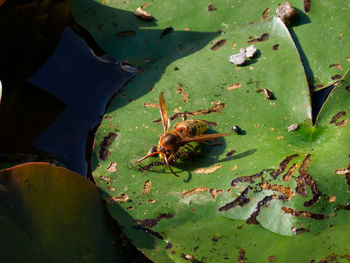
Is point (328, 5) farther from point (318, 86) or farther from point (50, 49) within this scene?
point (50, 49)

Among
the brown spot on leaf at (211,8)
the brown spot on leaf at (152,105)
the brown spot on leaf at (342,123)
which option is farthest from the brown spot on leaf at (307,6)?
the brown spot on leaf at (152,105)

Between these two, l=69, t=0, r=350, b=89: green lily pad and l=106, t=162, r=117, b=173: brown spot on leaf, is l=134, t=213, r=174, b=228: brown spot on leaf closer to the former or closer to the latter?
l=106, t=162, r=117, b=173: brown spot on leaf

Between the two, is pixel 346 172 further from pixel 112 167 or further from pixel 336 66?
pixel 112 167

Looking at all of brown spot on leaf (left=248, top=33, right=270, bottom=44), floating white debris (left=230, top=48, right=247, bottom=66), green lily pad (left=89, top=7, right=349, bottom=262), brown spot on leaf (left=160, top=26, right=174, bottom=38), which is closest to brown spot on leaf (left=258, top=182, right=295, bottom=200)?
green lily pad (left=89, top=7, right=349, bottom=262)

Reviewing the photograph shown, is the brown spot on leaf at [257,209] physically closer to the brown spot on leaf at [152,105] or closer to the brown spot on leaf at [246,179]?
the brown spot on leaf at [246,179]

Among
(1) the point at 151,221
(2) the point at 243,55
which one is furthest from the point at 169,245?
→ (2) the point at 243,55
